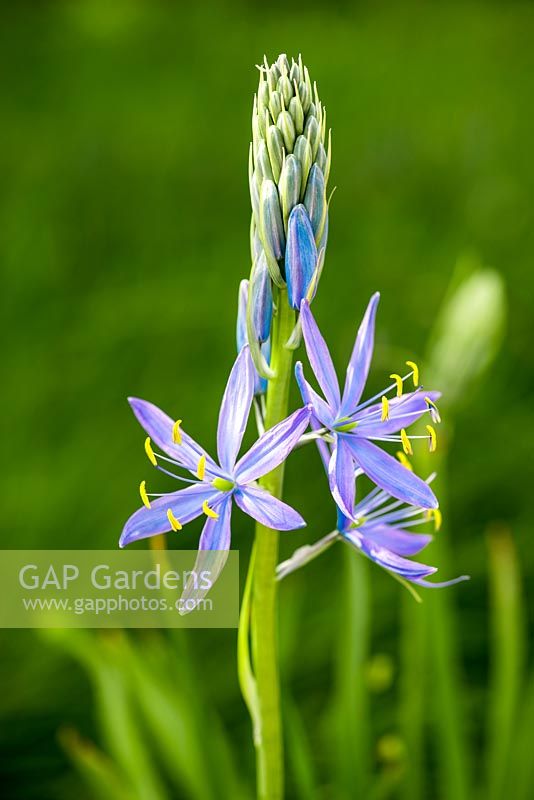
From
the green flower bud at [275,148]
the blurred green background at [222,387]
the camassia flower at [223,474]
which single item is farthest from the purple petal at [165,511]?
the blurred green background at [222,387]

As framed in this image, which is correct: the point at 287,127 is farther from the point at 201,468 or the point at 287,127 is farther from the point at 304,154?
the point at 201,468

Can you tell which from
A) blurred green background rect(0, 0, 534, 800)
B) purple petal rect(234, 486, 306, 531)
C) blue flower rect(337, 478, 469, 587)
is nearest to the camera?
purple petal rect(234, 486, 306, 531)

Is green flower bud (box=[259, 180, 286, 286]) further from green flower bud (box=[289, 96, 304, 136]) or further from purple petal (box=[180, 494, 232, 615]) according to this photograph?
purple petal (box=[180, 494, 232, 615])

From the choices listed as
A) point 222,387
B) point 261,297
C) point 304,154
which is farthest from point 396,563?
point 222,387

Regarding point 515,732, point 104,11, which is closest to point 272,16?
point 104,11

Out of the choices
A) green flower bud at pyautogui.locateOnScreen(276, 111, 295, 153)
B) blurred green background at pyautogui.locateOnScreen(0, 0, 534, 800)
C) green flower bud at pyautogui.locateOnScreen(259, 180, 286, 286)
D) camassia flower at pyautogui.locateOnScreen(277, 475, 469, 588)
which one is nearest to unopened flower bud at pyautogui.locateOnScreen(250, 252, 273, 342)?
green flower bud at pyautogui.locateOnScreen(259, 180, 286, 286)
